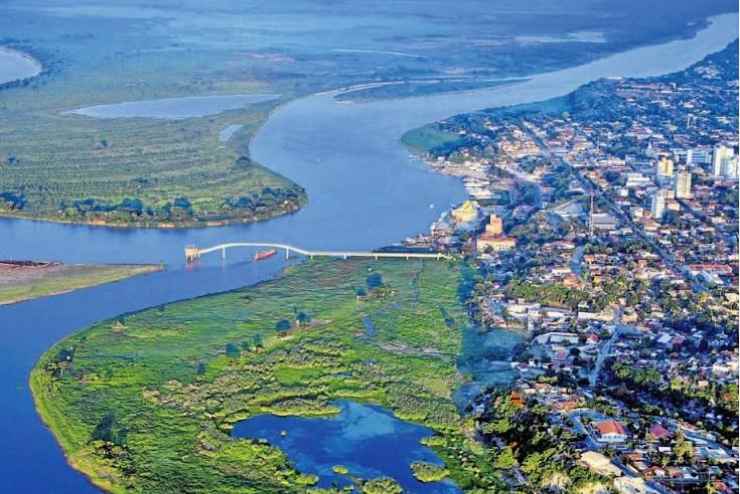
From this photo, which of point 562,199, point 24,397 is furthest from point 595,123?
point 24,397

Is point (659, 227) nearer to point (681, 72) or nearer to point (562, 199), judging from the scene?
point (562, 199)

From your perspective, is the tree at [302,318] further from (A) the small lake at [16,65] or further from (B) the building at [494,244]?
(A) the small lake at [16,65]

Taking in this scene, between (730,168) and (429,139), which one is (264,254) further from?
(730,168)

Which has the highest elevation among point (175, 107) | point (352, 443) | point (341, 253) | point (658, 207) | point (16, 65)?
point (16, 65)

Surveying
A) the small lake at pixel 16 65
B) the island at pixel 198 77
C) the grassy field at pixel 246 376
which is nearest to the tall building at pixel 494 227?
the grassy field at pixel 246 376

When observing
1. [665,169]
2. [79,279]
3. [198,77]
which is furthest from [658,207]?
[198,77]

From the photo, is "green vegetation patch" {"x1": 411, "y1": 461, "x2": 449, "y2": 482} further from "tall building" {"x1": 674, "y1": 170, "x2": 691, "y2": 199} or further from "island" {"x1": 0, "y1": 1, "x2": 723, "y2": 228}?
"tall building" {"x1": 674, "y1": 170, "x2": 691, "y2": 199}

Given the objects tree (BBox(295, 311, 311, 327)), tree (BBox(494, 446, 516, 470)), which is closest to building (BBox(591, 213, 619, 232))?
tree (BBox(295, 311, 311, 327))
